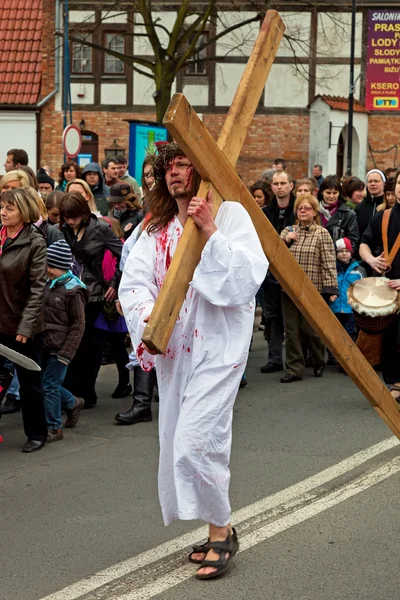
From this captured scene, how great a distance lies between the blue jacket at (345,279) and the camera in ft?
36.4

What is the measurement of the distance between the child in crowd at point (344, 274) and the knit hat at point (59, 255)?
3.87 m

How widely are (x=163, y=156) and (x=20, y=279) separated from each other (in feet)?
9.49

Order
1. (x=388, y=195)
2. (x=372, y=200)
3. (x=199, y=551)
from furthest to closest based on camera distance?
(x=372, y=200)
(x=388, y=195)
(x=199, y=551)

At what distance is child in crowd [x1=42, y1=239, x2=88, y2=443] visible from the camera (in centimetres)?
785

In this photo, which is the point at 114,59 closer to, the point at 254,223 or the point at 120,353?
the point at 120,353

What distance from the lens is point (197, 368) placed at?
483 cm

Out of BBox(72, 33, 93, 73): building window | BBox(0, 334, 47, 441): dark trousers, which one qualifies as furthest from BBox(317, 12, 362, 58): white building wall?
BBox(0, 334, 47, 441): dark trousers

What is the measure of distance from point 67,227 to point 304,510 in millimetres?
3994

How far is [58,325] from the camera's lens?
7.93 metres

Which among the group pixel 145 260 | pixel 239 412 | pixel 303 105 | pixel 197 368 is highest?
pixel 303 105

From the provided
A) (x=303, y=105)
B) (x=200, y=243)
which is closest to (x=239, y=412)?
(x=200, y=243)

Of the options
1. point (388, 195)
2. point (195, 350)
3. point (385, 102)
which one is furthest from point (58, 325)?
point (385, 102)

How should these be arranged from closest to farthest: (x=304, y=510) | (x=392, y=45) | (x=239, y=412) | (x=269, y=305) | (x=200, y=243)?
(x=200, y=243)
(x=304, y=510)
(x=239, y=412)
(x=269, y=305)
(x=392, y=45)

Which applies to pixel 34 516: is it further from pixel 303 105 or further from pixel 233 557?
pixel 303 105
